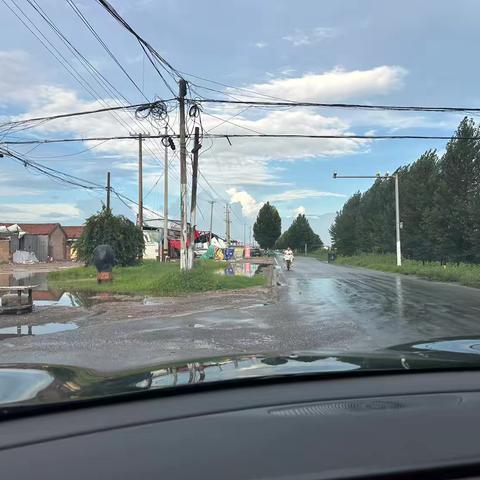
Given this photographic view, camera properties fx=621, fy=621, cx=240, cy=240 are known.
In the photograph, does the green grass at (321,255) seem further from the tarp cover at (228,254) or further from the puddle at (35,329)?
the puddle at (35,329)

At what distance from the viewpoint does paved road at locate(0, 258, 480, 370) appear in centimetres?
977

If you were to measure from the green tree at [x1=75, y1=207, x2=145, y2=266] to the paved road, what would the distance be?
1816 cm

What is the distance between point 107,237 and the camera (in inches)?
1331

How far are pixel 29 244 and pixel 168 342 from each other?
65.1 m

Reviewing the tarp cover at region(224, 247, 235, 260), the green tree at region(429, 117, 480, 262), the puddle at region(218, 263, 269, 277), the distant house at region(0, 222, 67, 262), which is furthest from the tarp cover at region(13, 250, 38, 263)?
the green tree at region(429, 117, 480, 262)

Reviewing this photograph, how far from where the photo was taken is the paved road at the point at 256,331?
9.77 meters

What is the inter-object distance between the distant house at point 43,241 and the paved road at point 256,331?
178ft

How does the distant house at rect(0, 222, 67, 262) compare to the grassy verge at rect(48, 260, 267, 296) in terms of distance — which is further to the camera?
the distant house at rect(0, 222, 67, 262)

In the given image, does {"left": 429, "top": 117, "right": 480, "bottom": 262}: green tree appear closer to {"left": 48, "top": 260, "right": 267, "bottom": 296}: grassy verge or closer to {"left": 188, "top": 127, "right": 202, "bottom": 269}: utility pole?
{"left": 48, "top": 260, "right": 267, "bottom": 296}: grassy verge

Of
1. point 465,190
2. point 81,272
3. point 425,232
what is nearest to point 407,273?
point 465,190

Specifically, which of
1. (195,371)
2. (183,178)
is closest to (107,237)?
(183,178)

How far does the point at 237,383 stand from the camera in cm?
221

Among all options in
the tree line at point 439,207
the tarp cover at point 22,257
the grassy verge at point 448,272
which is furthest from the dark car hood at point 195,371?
the tarp cover at point 22,257

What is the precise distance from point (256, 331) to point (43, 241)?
217 feet
